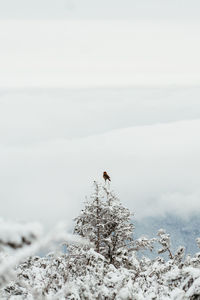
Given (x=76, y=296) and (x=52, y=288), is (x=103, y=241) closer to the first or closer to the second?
(x=52, y=288)

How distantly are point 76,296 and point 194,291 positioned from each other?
6.43 ft

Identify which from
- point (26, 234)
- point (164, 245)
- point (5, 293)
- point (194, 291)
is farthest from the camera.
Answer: point (164, 245)

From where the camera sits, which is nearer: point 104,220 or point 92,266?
point 92,266

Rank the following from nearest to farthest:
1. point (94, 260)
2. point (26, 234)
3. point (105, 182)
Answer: point (26, 234) → point (94, 260) → point (105, 182)

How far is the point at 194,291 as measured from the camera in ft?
17.0

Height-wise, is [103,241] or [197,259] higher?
[103,241]

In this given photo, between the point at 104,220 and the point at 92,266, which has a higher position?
the point at 104,220

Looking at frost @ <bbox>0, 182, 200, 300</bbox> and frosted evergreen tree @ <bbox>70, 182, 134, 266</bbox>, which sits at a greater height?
frosted evergreen tree @ <bbox>70, 182, 134, 266</bbox>

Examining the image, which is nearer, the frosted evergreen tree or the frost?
the frost

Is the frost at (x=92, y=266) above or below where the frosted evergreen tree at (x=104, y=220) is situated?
below

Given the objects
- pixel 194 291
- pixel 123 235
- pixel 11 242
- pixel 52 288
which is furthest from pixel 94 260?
pixel 123 235

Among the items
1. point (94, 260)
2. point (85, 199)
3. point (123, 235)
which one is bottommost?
point (94, 260)

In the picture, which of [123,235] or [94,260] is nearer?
[94,260]

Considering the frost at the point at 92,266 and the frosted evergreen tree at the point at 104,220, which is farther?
the frosted evergreen tree at the point at 104,220
